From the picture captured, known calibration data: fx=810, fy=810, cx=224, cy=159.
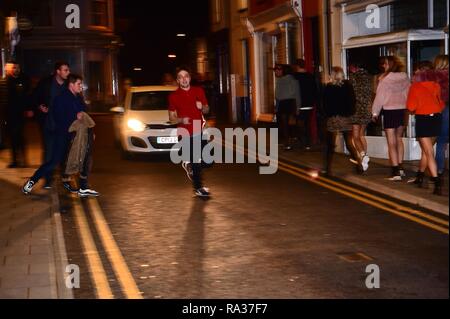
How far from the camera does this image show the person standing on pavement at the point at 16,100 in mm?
14961

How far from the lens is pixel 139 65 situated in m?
63.0

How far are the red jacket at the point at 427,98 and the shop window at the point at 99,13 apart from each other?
117 feet

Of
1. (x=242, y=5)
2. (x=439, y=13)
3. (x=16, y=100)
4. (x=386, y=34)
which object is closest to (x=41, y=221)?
(x=16, y=100)

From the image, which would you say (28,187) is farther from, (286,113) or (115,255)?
(286,113)

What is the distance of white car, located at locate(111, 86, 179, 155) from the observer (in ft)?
52.4

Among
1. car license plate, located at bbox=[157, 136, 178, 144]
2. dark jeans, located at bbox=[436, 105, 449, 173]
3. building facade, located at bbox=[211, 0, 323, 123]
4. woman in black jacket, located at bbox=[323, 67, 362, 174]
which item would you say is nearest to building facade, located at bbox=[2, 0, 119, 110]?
building facade, located at bbox=[211, 0, 323, 123]

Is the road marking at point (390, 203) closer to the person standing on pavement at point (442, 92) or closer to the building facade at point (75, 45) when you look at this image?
the person standing on pavement at point (442, 92)

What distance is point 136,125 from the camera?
1609 centimetres

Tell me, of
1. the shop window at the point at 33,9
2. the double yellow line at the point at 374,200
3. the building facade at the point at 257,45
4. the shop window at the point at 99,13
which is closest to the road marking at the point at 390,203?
the double yellow line at the point at 374,200

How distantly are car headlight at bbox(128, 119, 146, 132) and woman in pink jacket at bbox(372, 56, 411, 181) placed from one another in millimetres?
5307

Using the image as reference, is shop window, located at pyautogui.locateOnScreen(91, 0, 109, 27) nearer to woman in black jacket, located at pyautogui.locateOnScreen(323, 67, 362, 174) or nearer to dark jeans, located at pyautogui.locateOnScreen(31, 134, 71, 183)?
woman in black jacket, located at pyautogui.locateOnScreen(323, 67, 362, 174)
